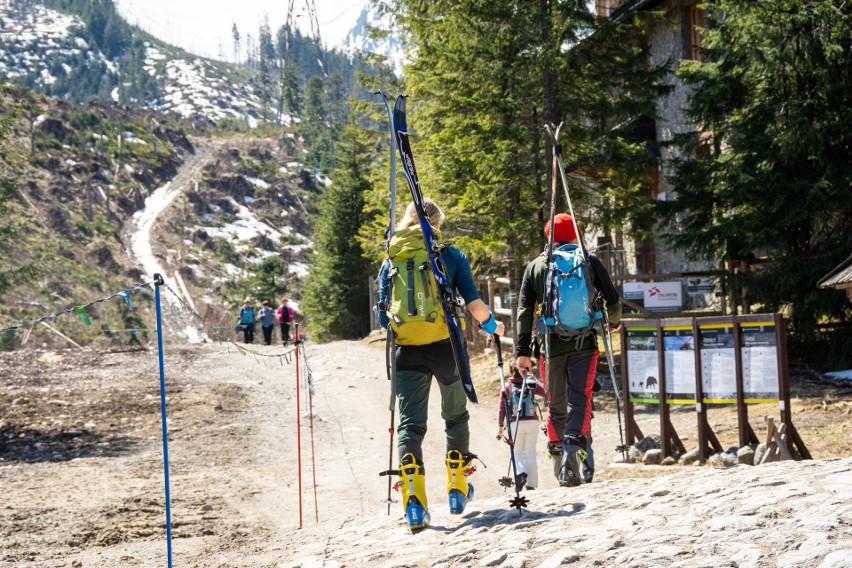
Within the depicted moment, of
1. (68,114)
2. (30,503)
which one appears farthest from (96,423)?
(68,114)

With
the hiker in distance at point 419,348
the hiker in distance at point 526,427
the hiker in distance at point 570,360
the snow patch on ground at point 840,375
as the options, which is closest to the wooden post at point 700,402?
the hiker in distance at point 526,427

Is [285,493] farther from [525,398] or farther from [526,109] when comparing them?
[526,109]

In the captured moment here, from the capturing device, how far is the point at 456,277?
623 cm

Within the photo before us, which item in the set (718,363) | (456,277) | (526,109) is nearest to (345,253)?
(526,109)

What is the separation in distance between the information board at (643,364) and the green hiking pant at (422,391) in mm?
5137

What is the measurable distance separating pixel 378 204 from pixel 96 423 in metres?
9.36

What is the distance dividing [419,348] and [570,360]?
1.65 m

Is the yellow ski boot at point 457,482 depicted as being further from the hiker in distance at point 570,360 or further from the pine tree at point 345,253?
the pine tree at point 345,253

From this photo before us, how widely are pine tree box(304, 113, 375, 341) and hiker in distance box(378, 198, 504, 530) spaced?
108 ft

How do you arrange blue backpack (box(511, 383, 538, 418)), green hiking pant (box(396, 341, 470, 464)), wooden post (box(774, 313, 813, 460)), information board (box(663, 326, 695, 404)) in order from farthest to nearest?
information board (box(663, 326, 695, 404)) → wooden post (box(774, 313, 813, 460)) → blue backpack (box(511, 383, 538, 418)) → green hiking pant (box(396, 341, 470, 464))

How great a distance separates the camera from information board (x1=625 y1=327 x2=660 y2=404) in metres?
10.8

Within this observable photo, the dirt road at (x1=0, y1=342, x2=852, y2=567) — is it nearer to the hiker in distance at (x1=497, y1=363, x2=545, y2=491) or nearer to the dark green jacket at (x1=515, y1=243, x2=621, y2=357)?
the hiker in distance at (x1=497, y1=363, x2=545, y2=491)

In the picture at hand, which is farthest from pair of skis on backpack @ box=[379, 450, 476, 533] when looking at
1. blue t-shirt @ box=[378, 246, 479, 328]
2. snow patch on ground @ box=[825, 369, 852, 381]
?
snow patch on ground @ box=[825, 369, 852, 381]

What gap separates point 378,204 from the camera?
71.7 ft
